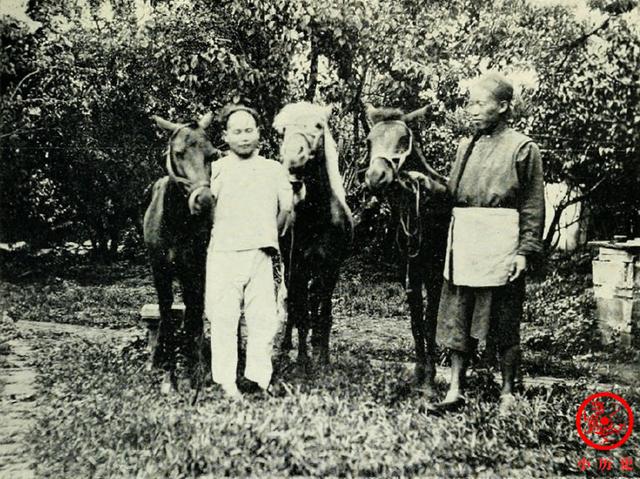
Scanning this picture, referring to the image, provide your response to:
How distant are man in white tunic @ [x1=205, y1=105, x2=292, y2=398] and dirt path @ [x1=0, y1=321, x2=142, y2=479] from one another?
3.74ft

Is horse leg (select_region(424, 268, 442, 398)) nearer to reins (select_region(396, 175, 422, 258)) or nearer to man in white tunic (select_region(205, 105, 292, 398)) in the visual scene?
reins (select_region(396, 175, 422, 258))

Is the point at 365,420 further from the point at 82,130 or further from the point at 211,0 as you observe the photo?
the point at 211,0

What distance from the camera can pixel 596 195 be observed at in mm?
5535

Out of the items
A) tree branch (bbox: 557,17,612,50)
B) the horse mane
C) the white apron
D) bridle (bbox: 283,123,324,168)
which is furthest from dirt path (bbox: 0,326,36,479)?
tree branch (bbox: 557,17,612,50)

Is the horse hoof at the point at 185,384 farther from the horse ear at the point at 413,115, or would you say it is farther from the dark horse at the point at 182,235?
the horse ear at the point at 413,115

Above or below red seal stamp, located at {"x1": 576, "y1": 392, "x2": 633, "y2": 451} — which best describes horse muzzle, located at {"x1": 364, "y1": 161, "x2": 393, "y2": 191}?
above

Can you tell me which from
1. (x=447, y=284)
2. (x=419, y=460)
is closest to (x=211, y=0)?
(x=447, y=284)

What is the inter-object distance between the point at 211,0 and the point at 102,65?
1026 millimetres

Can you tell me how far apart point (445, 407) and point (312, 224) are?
1519 millimetres

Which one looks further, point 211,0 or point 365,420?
point 211,0

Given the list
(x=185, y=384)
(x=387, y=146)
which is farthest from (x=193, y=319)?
(x=387, y=146)

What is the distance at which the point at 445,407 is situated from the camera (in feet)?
12.5

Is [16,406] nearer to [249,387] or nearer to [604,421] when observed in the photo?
[249,387]

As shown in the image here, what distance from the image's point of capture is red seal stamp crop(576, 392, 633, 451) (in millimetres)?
3520
